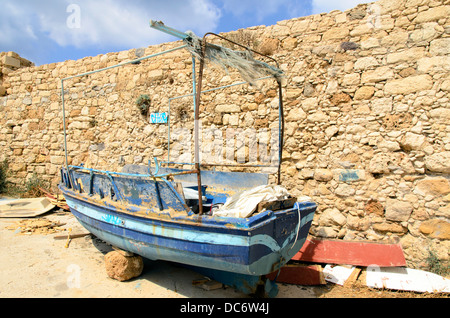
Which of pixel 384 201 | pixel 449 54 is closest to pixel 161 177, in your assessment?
pixel 384 201

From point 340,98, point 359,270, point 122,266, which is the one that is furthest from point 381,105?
point 122,266

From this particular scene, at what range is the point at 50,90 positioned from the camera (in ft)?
25.8

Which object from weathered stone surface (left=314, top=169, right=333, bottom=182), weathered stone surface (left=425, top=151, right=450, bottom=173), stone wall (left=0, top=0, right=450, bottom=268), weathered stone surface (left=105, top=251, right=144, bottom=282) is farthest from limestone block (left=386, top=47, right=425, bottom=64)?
weathered stone surface (left=105, top=251, right=144, bottom=282)

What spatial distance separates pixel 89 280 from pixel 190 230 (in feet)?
5.16

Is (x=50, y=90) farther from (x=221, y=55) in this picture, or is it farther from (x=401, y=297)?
(x=401, y=297)

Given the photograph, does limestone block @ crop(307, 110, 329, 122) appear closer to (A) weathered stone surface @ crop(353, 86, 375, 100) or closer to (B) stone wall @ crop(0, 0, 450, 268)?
(B) stone wall @ crop(0, 0, 450, 268)

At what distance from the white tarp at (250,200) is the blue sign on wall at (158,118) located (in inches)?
145

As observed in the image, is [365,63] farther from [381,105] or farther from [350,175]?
[350,175]

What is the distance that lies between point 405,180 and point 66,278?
4.64m

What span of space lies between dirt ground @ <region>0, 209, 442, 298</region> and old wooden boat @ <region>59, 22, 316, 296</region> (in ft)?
1.25

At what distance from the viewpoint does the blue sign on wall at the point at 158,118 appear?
21.3ft

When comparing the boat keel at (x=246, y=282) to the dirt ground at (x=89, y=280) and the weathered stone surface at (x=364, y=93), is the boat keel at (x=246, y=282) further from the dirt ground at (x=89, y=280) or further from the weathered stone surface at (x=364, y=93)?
the weathered stone surface at (x=364, y=93)

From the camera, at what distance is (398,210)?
164 inches

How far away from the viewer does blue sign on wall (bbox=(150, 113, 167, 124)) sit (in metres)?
6.49
